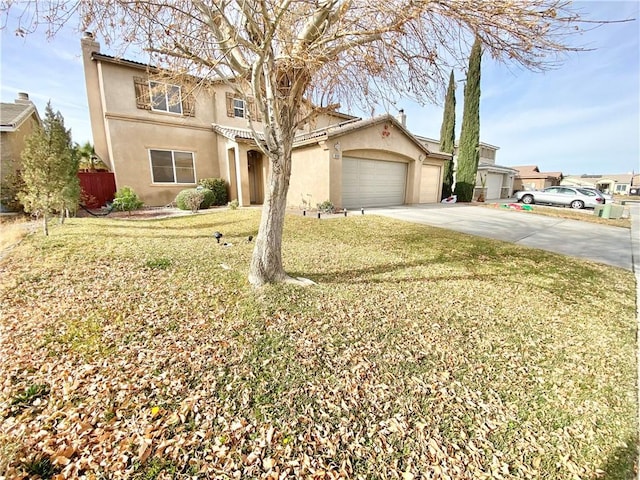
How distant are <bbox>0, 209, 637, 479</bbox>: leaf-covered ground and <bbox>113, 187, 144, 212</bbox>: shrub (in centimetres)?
694

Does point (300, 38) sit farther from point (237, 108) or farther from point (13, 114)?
point (13, 114)

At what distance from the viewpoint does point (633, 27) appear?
A: 10.2 ft

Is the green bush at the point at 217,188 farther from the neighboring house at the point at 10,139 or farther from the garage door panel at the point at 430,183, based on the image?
the garage door panel at the point at 430,183

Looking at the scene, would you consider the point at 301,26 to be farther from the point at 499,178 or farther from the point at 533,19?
the point at 499,178

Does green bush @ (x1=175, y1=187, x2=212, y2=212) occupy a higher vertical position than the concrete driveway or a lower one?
higher

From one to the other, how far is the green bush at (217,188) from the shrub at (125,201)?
315 centimetres

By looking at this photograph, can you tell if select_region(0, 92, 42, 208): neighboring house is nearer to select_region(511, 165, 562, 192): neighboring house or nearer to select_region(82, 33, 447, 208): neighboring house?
select_region(82, 33, 447, 208): neighboring house

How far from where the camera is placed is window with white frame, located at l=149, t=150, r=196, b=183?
13453mm

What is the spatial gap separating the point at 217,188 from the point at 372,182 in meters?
8.11

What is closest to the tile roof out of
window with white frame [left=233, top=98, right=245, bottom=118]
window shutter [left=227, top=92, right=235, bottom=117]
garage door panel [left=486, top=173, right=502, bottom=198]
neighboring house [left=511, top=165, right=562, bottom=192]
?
window shutter [left=227, top=92, right=235, bottom=117]

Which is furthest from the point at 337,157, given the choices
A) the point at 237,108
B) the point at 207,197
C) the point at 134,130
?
the point at 134,130

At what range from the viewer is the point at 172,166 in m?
14.0

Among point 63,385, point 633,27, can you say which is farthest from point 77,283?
point 633,27

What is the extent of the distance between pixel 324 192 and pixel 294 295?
8565mm
